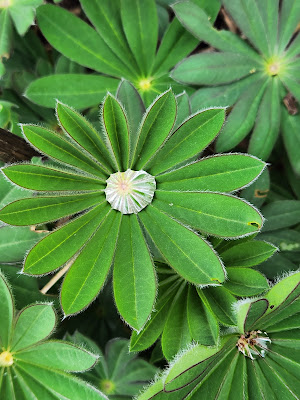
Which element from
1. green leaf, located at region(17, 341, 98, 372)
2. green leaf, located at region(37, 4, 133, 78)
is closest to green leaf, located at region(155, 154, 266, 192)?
green leaf, located at region(17, 341, 98, 372)

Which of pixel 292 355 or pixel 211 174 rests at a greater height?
pixel 211 174

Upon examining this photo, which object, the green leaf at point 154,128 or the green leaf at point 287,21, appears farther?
the green leaf at point 287,21

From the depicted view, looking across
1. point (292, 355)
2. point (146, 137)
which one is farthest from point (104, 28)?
point (292, 355)

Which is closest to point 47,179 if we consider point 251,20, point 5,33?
point 5,33

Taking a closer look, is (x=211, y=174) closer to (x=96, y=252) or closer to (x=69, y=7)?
(x=96, y=252)

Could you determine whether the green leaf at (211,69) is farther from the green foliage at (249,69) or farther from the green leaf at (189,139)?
the green leaf at (189,139)

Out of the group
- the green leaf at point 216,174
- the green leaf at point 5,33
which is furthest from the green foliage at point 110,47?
the green leaf at point 216,174

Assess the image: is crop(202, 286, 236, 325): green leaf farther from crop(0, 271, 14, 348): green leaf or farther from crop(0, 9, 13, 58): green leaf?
crop(0, 9, 13, 58): green leaf
